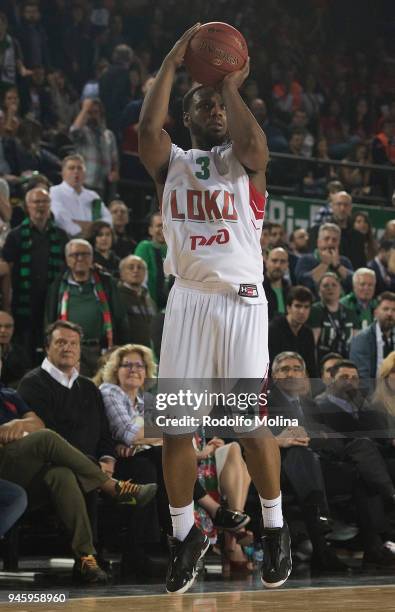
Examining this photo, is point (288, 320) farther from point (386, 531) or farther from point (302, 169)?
point (302, 169)

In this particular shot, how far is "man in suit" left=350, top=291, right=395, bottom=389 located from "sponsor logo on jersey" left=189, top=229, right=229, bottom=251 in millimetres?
4770

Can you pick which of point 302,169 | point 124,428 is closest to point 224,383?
point 124,428

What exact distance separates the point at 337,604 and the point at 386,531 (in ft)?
9.54

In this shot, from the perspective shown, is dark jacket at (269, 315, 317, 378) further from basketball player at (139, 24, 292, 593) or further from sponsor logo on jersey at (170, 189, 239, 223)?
sponsor logo on jersey at (170, 189, 239, 223)

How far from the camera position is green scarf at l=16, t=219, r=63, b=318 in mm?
9555

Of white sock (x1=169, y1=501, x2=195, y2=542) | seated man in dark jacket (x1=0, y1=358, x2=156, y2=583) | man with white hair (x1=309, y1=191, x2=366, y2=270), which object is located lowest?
white sock (x1=169, y1=501, x2=195, y2=542)

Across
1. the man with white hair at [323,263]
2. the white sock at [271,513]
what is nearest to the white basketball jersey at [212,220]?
the white sock at [271,513]

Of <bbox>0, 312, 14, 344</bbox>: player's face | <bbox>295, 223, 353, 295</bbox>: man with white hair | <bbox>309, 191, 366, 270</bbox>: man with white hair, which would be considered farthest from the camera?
<bbox>309, 191, 366, 270</bbox>: man with white hair

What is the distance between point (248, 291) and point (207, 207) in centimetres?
45

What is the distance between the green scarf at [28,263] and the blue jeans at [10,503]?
280 cm

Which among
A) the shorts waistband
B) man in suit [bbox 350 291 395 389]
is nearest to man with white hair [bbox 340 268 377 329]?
man in suit [bbox 350 291 395 389]

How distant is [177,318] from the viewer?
5527 mm

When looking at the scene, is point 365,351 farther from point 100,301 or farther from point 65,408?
point 65,408

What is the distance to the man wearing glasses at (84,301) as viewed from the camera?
9.40m
